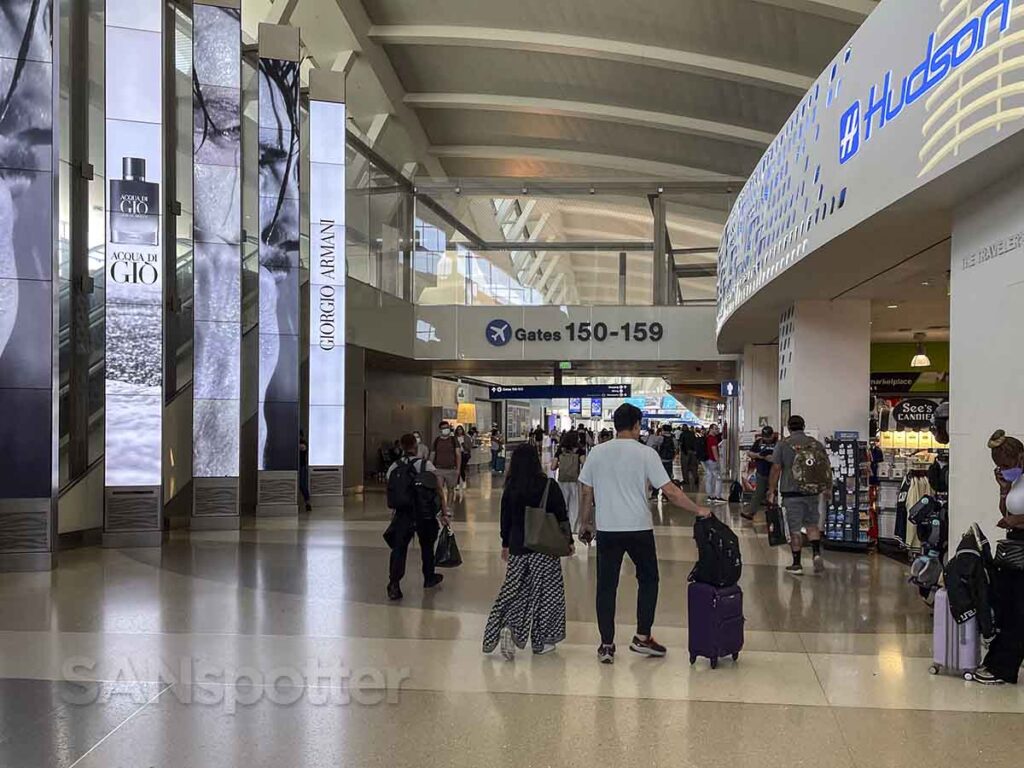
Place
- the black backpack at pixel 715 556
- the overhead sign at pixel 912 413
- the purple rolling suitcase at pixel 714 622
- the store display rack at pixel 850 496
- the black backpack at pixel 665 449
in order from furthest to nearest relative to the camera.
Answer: the black backpack at pixel 665 449 < the overhead sign at pixel 912 413 < the store display rack at pixel 850 496 < the black backpack at pixel 715 556 < the purple rolling suitcase at pixel 714 622

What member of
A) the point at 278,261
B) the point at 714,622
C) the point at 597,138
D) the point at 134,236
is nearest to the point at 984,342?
the point at 714,622

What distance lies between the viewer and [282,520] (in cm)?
1572

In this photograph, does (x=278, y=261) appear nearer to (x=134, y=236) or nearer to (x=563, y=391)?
(x=134, y=236)

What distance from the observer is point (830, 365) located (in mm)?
12789

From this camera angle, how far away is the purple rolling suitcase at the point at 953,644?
5719 mm

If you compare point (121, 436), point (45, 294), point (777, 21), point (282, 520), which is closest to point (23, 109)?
point (45, 294)

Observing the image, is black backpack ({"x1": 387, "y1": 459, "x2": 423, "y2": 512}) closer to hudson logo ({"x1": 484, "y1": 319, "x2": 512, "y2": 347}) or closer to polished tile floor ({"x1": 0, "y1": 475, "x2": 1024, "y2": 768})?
polished tile floor ({"x1": 0, "y1": 475, "x2": 1024, "y2": 768})

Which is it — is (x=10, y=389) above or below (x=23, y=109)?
below

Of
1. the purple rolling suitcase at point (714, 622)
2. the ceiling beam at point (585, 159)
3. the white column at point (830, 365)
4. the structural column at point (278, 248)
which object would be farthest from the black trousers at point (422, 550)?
the ceiling beam at point (585, 159)

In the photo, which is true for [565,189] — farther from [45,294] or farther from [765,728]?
[765,728]

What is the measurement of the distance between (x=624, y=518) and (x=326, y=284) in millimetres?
13734

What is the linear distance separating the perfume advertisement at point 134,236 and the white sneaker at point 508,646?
7598mm

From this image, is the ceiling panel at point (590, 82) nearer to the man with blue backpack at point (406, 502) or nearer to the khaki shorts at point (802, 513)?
the khaki shorts at point (802, 513)

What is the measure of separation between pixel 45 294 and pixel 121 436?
8.04 feet
